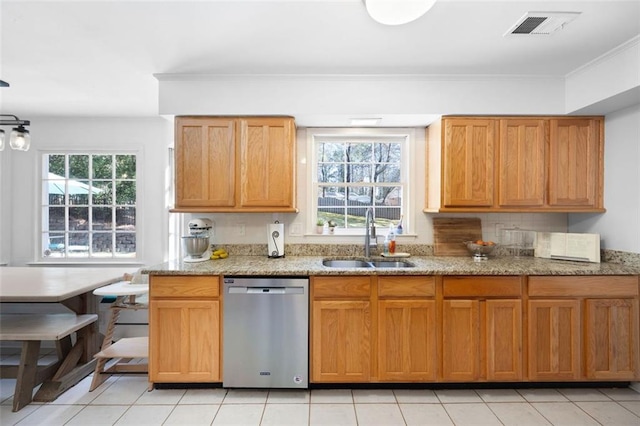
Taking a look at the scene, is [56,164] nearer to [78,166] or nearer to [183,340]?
[78,166]

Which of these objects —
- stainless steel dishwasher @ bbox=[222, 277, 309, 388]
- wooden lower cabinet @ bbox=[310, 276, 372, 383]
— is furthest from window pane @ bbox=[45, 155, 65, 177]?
wooden lower cabinet @ bbox=[310, 276, 372, 383]

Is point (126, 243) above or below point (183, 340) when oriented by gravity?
above

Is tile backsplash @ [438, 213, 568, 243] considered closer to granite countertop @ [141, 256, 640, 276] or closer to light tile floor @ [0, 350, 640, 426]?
granite countertop @ [141, 256, 640, 276]

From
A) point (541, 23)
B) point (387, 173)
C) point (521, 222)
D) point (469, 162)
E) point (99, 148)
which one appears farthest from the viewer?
point (99, 148)

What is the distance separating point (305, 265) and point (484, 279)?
1341 millimetres

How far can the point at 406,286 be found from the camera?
2383 mm

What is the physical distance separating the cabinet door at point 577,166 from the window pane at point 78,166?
4.92 m

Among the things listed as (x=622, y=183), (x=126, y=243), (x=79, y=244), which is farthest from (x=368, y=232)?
(x=79, y=244)

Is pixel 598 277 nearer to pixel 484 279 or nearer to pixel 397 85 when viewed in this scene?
pixel 484 279

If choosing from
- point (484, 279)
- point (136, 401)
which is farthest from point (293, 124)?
point (136, 401)

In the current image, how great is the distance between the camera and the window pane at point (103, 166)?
3865mm

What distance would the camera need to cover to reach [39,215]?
12.5ft

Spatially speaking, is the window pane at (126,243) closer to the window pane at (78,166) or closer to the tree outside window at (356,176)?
the window pane at (78,166)

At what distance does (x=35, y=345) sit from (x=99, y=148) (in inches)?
90.5
